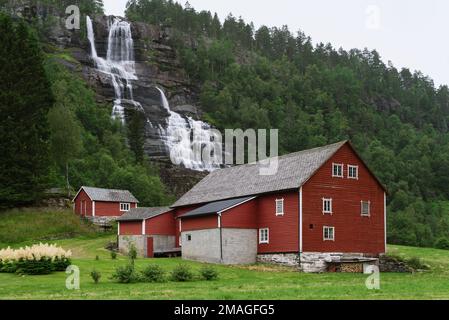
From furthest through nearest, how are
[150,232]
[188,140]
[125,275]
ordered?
[188,140] → [150,232] → [125,275]

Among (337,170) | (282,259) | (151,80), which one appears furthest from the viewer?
(151,80)

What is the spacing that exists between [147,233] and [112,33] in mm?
99500

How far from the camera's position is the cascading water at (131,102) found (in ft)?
367

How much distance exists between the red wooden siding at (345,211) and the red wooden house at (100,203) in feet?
94.6

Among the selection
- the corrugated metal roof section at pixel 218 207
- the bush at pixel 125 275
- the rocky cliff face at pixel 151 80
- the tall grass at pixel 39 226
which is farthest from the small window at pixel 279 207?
the rocky cliff face at pixel 151 80

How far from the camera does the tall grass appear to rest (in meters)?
62.2

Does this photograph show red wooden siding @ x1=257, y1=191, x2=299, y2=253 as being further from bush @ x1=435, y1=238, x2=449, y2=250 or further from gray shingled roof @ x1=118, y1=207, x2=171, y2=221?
bush @ x1=435, y1=238, x2=449, y2=250

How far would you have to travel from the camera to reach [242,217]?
49688 mm

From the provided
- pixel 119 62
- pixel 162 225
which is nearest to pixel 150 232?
pixel 162 225

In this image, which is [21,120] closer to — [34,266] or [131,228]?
[131,228]

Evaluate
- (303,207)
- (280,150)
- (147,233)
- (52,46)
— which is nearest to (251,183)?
(303,207)

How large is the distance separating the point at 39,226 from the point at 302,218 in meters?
29.7

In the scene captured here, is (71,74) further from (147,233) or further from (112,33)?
(147,233)

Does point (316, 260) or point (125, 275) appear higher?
point (125, 275)
